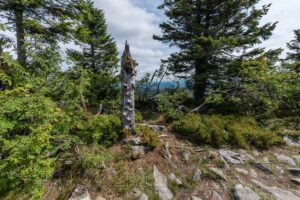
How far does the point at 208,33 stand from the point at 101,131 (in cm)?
714

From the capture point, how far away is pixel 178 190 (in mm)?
4414

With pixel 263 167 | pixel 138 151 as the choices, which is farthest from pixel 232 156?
pixel 138 151

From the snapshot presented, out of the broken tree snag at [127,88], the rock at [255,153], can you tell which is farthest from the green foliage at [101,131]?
the rock at [255,153]

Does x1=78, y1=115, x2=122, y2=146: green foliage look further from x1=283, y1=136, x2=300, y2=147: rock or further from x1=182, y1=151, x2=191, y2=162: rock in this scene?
x1=283, y1=136, x2=300, y2=147: rock

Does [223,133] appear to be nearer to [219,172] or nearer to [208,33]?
[219,172]

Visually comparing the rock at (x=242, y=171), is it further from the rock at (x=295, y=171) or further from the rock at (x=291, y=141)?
the rock at (x=291, y=141)

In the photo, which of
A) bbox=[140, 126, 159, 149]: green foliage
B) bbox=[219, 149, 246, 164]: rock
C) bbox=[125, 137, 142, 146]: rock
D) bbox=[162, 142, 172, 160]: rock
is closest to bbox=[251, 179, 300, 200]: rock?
bbox=[219, 149, 246, 164]: rock

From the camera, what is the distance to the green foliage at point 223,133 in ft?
19.8

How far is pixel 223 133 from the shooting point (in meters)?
6.15

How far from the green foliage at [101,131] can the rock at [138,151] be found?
662 mm

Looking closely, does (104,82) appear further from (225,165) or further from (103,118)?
(225,165)

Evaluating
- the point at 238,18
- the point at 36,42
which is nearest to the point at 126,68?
the point at 36,42

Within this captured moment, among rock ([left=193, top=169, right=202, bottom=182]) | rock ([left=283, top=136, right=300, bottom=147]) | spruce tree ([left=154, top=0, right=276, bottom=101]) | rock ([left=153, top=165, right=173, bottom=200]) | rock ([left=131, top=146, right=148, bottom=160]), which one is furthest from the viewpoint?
spruce tree ([left=154, top=0, right=276, bottom=101])

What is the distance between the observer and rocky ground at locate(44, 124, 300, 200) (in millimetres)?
4098
